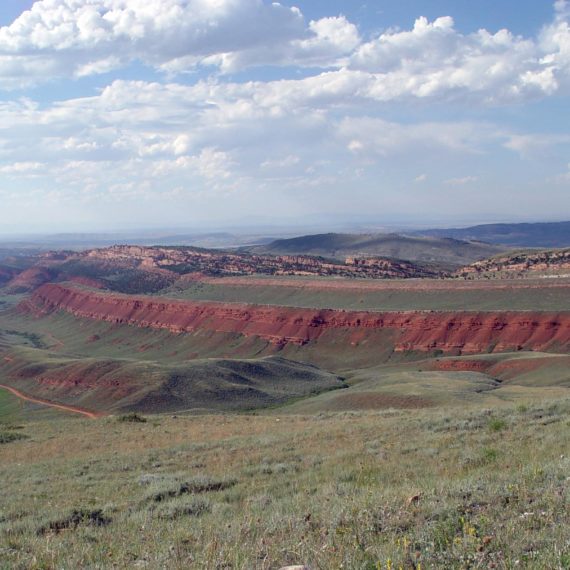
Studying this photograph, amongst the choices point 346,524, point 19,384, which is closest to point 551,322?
point 19,384

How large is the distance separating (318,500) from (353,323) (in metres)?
74.7

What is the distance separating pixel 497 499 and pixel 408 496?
1060 mm

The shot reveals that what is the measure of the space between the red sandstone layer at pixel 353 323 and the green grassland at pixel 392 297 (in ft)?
14.1

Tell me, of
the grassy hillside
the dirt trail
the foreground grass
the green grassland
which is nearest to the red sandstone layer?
the green grassland

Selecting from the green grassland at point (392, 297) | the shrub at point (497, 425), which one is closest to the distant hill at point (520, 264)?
the green grassland at point (392, 297)

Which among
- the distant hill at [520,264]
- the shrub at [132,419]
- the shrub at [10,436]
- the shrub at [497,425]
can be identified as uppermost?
the distant hill at [520,264]

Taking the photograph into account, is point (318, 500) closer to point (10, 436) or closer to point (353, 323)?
point (10, 436)

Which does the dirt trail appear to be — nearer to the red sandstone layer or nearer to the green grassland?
the red sandstone layer

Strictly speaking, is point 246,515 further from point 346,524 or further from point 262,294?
point 262,294

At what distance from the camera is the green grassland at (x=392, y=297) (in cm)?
7825

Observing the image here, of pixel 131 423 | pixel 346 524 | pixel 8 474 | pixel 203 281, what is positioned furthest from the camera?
pixel 203 281

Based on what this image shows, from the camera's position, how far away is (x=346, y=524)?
721 centimetres

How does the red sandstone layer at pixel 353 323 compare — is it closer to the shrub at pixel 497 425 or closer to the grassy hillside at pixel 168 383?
the grassy hillside at pixel 168 383

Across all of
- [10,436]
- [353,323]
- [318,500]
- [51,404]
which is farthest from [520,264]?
[318,500]
